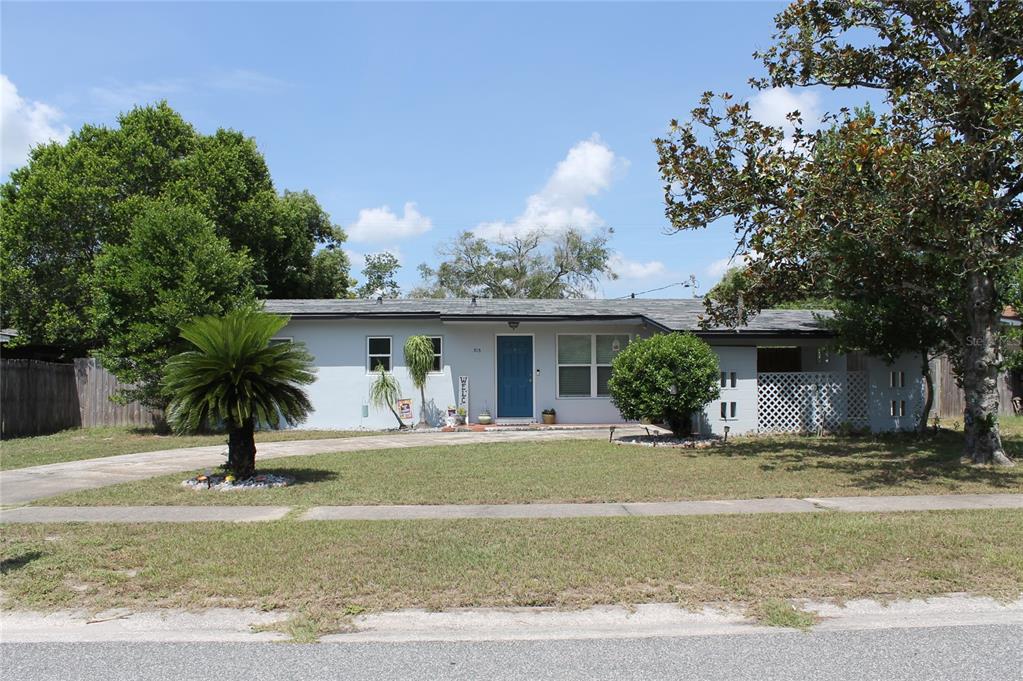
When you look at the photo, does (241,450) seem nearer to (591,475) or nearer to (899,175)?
(591,475)

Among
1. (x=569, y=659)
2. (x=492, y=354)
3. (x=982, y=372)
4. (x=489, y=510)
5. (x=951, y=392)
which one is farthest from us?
(x=951, y=392)

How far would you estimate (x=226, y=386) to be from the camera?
31.4 feet

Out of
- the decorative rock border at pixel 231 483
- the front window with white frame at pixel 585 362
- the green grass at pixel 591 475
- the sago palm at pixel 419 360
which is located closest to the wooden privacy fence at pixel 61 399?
the sago palm at pixel 419 360

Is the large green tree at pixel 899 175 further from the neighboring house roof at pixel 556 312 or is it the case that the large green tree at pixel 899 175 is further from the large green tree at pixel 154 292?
the large green tree at pixel 154 292

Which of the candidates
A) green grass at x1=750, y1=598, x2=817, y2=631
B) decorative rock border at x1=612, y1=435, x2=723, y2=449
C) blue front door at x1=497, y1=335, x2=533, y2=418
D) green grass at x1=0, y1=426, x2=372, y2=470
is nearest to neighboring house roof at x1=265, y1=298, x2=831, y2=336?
blue front door at x1=497, y1=335, x2=533, y2=418

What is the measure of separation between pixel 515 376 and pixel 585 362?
72.2 inches

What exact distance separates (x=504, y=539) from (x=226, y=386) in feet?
15.6

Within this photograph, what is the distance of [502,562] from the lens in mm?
6094

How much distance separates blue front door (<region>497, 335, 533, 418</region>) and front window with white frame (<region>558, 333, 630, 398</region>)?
79 cm

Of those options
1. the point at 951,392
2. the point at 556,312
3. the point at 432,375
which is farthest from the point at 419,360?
the point at 951,392

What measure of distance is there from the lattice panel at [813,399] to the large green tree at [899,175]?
2.95 m

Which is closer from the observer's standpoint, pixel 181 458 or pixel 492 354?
pixel 181 458

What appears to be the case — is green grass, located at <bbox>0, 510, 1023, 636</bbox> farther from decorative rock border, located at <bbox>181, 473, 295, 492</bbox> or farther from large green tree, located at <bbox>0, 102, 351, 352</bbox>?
large green tree, located at <bbox>0, 102, 351, 352</bbox>

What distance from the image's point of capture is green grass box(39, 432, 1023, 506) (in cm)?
909
